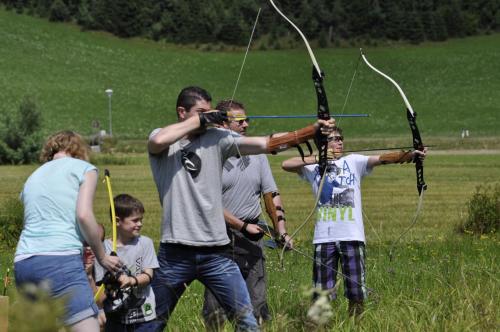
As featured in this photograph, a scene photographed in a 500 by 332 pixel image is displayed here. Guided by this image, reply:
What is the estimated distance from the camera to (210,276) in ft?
17.1

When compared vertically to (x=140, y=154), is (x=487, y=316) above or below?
below

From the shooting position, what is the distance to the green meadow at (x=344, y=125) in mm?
6535

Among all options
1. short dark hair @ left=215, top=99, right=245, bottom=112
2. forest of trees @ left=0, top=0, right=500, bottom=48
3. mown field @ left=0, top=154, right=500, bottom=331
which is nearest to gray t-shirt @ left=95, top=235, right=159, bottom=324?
mown field @ left=0, top=154, right=500, bottom=331

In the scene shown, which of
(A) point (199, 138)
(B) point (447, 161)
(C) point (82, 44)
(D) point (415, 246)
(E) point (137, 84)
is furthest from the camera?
(C) point (82, 44)

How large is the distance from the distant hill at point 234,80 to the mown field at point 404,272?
37801 millimetres

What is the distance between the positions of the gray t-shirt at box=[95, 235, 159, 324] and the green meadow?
669 mm

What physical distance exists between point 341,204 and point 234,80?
3044 inches

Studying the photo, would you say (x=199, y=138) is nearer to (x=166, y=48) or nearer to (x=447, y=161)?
(x=447, y=161)

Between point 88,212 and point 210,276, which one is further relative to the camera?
point 210,276

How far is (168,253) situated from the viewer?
5.25 metres

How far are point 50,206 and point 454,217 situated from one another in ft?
41.4

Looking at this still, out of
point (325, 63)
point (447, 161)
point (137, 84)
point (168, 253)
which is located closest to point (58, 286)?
point (168, 253)

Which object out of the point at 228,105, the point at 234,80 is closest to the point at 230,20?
the point at 234,80

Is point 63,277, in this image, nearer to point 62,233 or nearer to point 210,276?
point 62,233
